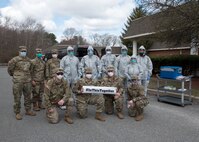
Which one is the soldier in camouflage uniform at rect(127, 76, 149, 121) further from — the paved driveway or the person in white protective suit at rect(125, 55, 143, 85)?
the person in white protective suit at rect(125, 55, 143, 85)

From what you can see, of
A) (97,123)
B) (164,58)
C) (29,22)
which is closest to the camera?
(97,123)

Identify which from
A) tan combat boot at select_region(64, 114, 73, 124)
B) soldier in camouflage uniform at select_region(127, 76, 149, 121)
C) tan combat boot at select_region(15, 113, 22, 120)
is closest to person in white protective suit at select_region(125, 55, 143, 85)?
soldier in camouflage uniform at select_region(127, 76, 149, 121)

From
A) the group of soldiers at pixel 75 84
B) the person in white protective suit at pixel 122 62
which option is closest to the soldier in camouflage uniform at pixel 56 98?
the group of soldiers at pixel 75 84

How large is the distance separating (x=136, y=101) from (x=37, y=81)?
3.13 meters

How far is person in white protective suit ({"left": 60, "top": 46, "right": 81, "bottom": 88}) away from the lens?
26.0 feet

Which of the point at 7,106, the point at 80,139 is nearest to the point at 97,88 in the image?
the point at 80,139

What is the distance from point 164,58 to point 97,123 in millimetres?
13639

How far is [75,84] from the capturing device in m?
7.54

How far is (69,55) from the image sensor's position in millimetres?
8008

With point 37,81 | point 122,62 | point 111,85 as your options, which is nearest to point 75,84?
point 111,85

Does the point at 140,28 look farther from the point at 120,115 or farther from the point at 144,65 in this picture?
the point at 120,115

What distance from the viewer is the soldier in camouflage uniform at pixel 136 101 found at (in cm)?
691

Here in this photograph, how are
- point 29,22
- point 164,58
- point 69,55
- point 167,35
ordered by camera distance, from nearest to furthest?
point 69,55 → point 167,35 → point 164,58 → point 29,22

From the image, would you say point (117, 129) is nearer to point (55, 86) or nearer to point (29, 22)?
point (55, 86)
